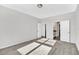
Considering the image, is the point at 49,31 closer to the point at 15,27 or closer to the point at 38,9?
the point at 38,9

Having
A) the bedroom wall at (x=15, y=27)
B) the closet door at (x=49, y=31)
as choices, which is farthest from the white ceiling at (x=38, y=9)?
the closet door at (x=49, y=31)

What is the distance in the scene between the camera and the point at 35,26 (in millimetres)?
2164

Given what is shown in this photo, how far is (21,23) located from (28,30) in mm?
299

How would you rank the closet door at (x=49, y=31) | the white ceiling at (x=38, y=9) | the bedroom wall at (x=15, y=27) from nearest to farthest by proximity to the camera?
the white ceiling at (x=38, y=9), the bedroom wall at (x=15, y=27), the closet door at (x=49, y=31)

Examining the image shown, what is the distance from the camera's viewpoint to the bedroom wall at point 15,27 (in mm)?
1943

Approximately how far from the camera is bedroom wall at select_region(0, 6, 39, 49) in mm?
1943

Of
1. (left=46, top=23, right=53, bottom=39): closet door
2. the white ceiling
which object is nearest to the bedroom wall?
the white ceiling

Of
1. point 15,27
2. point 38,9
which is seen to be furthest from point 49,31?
point 15,27

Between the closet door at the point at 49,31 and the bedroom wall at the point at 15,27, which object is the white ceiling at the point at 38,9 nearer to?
the bedroom wall at the point at 15,27

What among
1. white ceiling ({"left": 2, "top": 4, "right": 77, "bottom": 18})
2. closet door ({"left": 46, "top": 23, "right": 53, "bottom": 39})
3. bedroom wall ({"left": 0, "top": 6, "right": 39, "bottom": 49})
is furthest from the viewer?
closet door ({"left": 46, "top": 23, "right": 53, "bottom": 39})

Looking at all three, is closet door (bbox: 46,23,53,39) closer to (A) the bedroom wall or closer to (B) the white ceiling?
(A) the bedroom wall
